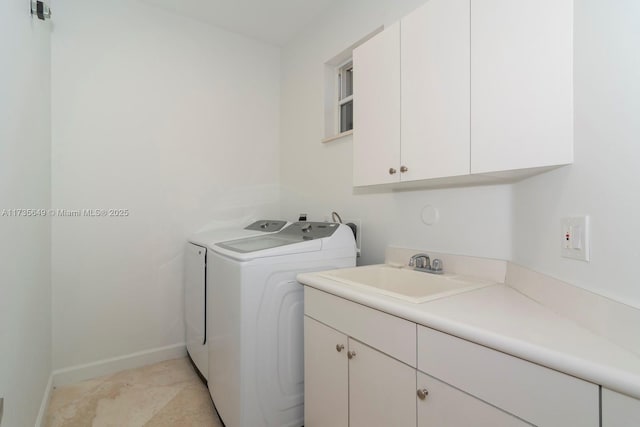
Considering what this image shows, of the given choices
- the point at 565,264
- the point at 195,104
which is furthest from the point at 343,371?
the point at 195,104

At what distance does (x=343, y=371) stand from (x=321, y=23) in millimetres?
2562

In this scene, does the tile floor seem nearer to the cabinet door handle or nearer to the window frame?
the cabinet door handle

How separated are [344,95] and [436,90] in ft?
4.42

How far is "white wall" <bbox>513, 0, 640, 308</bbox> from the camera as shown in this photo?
0.71m

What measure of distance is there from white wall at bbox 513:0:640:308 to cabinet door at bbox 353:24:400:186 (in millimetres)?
666

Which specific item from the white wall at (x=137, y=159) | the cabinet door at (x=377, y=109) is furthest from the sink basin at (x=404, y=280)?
the white wall at (x=137, y=159)

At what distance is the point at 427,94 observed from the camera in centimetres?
127

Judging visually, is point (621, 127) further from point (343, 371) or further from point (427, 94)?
point (343, 371)

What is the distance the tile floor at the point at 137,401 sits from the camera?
1729mm

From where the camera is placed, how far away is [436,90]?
1239 millimetres

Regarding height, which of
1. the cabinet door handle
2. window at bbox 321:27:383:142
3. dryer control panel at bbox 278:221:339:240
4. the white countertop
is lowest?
the cabinet door handle

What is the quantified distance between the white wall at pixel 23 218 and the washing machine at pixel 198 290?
0.82m

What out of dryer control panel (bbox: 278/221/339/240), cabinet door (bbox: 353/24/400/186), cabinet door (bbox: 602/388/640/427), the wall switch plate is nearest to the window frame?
cabinet door (bbox: 353/24/400/186)

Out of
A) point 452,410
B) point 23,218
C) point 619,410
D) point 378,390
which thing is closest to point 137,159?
point 23,218
